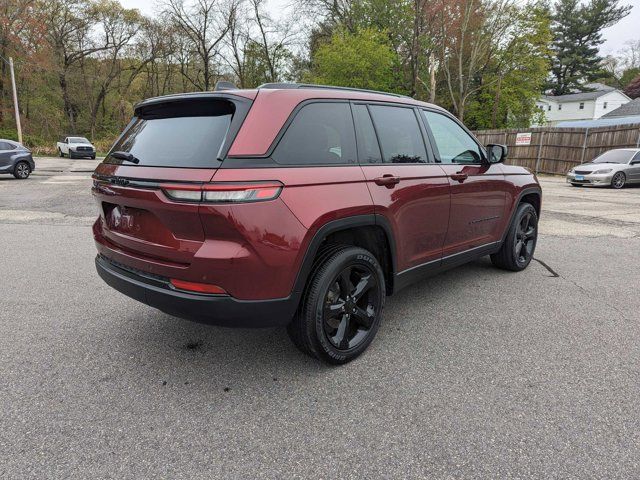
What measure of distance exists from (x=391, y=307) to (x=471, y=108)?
3739 centimetres

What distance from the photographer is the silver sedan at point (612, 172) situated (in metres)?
15.5

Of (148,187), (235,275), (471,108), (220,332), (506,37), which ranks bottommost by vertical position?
(220,332)

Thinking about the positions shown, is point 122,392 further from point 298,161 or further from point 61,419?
point 298,161

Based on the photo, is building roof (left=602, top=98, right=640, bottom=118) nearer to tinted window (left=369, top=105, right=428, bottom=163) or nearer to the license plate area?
tinted window (left=369, top=105, right=428, bottom=163)

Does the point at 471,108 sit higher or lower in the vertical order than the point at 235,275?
higher

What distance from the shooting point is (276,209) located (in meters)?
2.29

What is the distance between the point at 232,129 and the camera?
236cm

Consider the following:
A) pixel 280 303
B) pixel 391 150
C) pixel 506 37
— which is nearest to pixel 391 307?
pixel 391 150

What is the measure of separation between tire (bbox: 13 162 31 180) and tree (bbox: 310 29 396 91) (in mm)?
20434

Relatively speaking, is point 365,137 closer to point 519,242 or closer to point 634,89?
point 519,242

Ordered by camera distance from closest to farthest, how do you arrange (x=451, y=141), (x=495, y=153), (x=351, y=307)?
(x=351, y=307) → (x=451, y=141) → (x=495, y=153)

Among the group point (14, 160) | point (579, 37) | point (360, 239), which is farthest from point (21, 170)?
point (579, 37)

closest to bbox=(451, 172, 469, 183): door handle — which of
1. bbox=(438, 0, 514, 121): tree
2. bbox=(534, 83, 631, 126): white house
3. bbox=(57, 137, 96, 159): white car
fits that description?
bbox=(438, 0, 514, 121): tree

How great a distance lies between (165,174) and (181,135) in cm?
33
